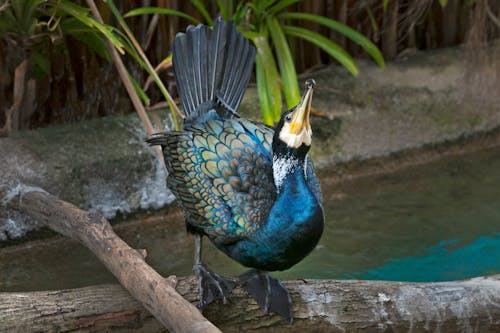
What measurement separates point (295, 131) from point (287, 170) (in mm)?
150

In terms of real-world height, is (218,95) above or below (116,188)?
above

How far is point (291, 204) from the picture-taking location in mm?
2477

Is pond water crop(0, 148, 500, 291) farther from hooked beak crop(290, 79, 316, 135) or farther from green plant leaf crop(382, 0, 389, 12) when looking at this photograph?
hooked beak crop(290, 79, 316, 135)

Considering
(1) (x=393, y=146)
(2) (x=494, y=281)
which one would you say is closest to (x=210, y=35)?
(2) (x=494, y=281)

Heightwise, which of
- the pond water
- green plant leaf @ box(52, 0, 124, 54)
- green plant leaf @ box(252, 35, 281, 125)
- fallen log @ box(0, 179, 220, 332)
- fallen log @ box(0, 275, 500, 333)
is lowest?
the pond water

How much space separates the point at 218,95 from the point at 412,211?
1494 mm

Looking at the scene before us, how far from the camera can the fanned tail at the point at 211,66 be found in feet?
9.91

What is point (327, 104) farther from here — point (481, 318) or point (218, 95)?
point (481, 318)

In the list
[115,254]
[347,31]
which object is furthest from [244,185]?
[347,31]

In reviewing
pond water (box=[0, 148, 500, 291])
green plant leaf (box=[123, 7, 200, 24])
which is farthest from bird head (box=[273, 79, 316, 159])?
green plant leaf (box=[123, 7, 200, 24])

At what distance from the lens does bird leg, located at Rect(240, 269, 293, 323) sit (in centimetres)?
260

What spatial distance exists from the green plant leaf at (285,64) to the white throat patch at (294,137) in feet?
5.39

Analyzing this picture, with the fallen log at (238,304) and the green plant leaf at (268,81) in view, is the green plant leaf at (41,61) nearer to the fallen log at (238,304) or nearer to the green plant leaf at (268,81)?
the green plant leaf at (268,81)

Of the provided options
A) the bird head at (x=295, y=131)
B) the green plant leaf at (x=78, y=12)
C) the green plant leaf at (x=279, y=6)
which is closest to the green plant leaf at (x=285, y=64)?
the green plant leaf at (x=279, y=6)
